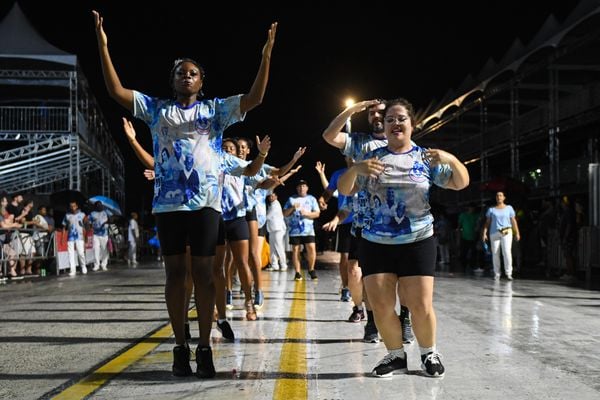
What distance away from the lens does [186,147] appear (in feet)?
14.4

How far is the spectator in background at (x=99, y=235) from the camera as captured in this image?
19422mm

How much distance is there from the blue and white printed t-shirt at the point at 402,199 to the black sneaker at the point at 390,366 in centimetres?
78

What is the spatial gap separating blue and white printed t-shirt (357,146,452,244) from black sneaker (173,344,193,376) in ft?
4.85

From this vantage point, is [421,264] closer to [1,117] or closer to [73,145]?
[73,145]

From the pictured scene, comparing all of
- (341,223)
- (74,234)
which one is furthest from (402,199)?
(74,234)

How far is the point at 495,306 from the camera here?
28.0 ft

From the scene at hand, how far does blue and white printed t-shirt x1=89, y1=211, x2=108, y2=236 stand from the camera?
19.5 m

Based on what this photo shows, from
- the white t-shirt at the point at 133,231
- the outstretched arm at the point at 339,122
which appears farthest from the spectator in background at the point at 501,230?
the white t-shirt at the point at 133,231

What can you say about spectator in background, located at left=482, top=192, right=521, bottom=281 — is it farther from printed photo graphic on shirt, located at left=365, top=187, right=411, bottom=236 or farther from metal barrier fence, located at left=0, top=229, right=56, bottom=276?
metal barrier fence, located at left=0, top=229, right=56, bottom=276

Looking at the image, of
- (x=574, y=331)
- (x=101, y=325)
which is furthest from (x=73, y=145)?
(x=574, y=331)

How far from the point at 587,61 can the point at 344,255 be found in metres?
16.2

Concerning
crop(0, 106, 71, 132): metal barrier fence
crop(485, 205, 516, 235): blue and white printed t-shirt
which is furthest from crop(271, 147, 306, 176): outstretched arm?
crop(0, 106, 71, 132): metal barrier fence

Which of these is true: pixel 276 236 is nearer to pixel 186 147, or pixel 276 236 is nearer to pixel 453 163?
pixel 186 147

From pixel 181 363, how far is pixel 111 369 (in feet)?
2.00
